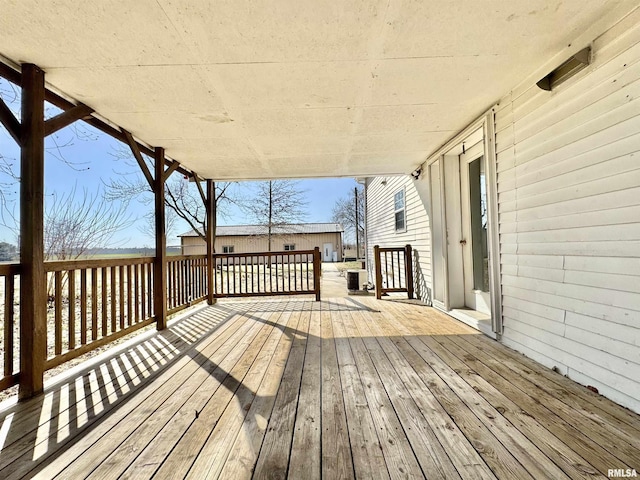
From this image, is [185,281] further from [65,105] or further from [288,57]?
[288,57]

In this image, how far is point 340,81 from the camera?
2480 mm

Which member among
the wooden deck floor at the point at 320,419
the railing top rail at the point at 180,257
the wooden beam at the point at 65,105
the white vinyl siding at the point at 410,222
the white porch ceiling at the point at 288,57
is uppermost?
the white porch ceiling at the point at 288,57

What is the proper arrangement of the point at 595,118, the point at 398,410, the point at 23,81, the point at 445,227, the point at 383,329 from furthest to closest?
the point at 445,227 < the point at 383,329 < the point at 23,81 < the point at 595,118 < the point at 398,410

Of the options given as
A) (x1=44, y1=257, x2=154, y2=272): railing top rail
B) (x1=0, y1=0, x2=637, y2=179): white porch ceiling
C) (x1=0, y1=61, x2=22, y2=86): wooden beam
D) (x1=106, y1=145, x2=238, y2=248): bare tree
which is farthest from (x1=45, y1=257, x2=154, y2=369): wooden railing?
(x1=106, y1=145, x2=238, y2=248): bare tree

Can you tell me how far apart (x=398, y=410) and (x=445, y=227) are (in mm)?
3048

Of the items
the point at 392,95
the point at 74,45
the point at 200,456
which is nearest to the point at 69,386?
the point at 200,456

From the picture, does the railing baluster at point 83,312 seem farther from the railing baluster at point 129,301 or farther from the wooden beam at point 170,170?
the wooden beam at point 170,170

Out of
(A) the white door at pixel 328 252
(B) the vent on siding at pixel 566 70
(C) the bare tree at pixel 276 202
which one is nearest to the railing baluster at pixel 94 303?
(B) the vent on siding at pixel 566 70

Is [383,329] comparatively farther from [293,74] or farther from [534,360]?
[293,74]

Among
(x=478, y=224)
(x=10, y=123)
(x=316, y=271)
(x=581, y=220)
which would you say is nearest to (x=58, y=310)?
(x=10, y=123)

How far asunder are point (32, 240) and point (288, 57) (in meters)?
2.17

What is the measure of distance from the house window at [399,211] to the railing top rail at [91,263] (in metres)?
4.70

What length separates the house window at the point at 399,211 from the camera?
6.43 meters

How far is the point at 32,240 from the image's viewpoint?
209 cm
